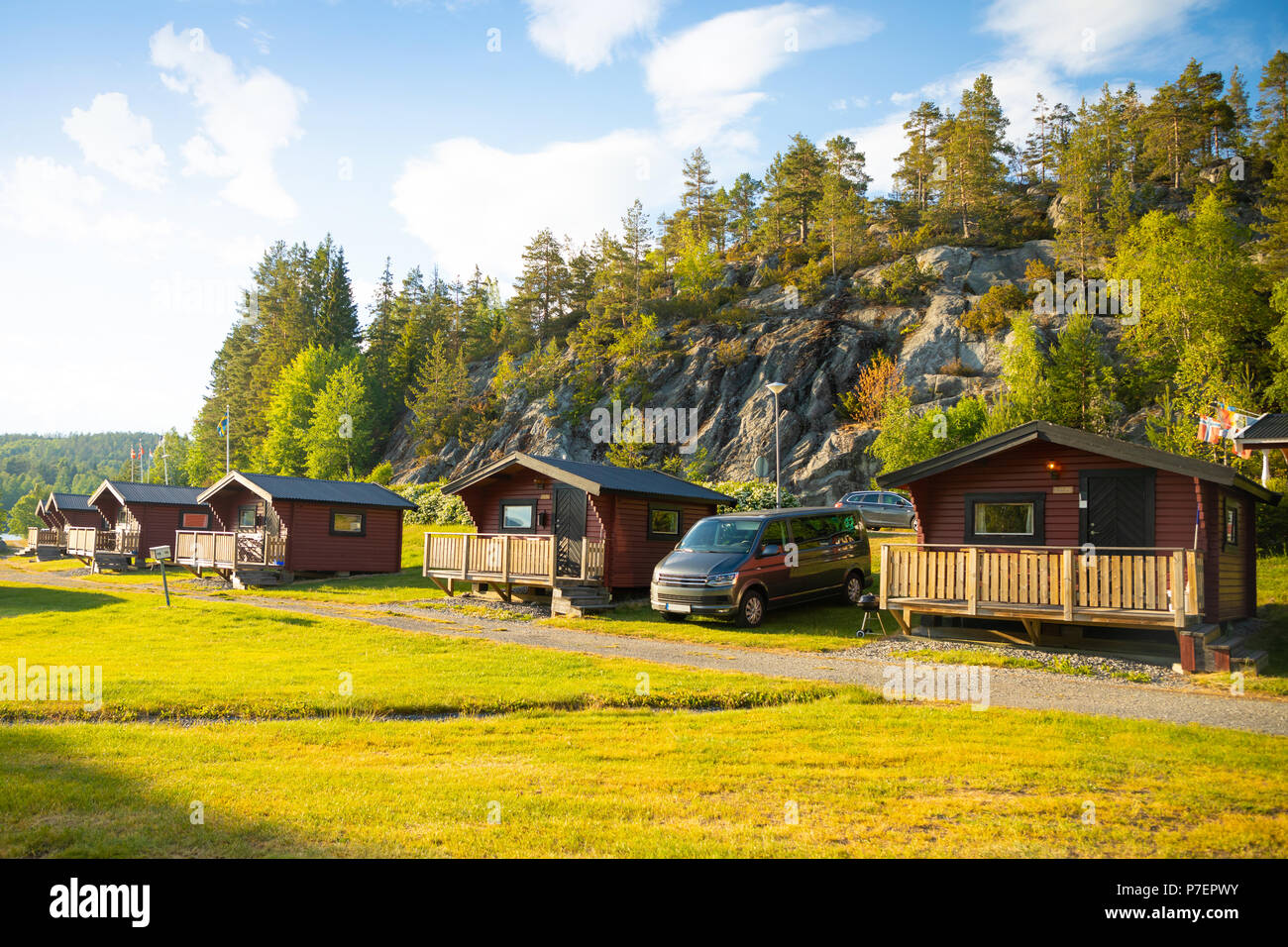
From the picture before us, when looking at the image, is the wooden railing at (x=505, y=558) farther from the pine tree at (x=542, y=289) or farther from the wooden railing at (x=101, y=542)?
the pine tree at (x=542, y=289)

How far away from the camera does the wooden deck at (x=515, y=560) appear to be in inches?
808

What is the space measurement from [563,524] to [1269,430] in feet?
61.8

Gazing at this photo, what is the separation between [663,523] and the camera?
22.1 m

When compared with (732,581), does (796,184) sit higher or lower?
higher

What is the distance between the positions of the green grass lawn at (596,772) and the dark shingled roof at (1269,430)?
16.0 metres

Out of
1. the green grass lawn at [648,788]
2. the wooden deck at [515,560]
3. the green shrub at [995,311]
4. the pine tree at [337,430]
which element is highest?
the green shrub at [995,311]

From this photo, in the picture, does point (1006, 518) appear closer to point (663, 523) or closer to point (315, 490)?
point (663, 523)

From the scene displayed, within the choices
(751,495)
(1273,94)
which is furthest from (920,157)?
(751,495)

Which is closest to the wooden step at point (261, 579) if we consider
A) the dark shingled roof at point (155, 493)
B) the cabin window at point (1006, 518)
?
the dark shingled roof at point (155, 493)
